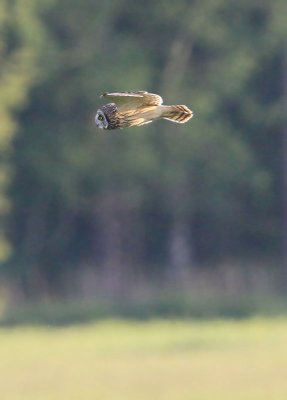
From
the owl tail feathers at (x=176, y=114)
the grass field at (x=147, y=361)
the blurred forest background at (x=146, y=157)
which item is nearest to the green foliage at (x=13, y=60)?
the blurred forest background at (x=146, y=157)

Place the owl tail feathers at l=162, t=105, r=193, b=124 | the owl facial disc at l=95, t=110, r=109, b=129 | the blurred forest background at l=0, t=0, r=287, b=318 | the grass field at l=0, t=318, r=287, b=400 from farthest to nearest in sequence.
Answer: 1. the blurred forest background at l=0, t=0, r=287, b=318
2. the grass field at l=0, t=318, r=287, b=400
3. the owl tail feathers at l=162, t=105, r=193, b=124
4. the owl facial disc at l=95, t=110, r=109, b=129

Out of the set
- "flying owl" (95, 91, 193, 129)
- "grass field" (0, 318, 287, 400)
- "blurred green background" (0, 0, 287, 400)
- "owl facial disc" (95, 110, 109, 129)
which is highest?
"blurred green background" (0, 0, 287, 400)

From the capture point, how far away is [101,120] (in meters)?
3.35

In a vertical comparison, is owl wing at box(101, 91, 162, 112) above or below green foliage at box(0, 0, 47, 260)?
below

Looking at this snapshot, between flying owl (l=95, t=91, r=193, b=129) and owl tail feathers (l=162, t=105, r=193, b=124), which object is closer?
flying owl (l=95, t=91, r=193, b=129)

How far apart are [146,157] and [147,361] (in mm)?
10826

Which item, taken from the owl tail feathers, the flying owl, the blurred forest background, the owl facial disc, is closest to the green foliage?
the blurred forest background

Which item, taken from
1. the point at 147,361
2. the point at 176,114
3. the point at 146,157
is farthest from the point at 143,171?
the point at 176,114

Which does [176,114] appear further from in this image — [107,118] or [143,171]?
[143,171]

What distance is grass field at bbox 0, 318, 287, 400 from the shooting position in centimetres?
1607

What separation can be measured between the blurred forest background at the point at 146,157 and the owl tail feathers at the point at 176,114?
2399 centimetres

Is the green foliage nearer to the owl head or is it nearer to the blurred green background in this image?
the blurred green background

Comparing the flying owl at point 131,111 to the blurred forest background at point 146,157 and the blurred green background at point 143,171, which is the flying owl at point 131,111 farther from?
the blurred forest background at point 146,157

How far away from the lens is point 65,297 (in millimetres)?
29125
